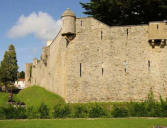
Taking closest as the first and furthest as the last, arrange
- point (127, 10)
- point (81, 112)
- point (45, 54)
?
point (81, 112) → point (127, 10) → point (45, 54)

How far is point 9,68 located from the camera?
177ft

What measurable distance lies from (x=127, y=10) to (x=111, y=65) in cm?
876

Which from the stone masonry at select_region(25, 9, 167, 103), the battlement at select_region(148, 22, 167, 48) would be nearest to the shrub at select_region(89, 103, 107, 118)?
the stone masonry at select_region(25, 9, 167, 103)

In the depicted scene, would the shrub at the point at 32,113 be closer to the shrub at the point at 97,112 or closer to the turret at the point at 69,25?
the shrub at the point at 97,112

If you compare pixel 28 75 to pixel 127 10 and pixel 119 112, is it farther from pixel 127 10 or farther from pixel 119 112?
pixel 119 112

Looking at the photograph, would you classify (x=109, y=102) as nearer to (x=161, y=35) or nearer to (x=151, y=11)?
(x=161, y=35)

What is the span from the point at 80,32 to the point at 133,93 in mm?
7365

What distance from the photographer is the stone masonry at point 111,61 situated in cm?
2086

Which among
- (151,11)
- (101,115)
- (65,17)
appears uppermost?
(151,11)

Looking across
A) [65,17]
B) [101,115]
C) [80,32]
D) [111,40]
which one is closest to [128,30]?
[111,40]

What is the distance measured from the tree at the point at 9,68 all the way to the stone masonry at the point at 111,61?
106 feet

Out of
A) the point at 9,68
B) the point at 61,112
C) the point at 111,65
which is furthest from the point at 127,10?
the point at 9,68

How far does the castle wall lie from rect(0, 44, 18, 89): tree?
32.6 m

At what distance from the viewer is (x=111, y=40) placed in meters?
22.2
